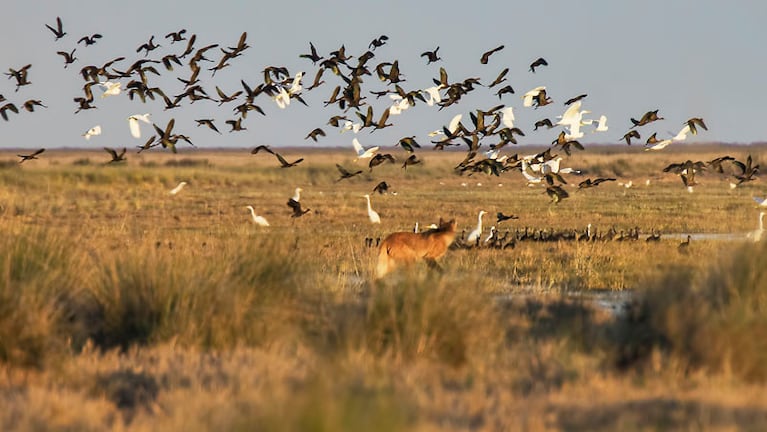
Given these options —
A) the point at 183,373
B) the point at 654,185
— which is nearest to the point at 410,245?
the point at 183,373

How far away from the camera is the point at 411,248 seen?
15844 millimetres

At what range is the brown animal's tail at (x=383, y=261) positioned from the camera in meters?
15.3

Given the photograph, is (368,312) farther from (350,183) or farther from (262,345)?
(350,183)

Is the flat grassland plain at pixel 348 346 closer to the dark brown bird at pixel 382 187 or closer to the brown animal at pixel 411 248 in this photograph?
the brown animal at pixel 411 248

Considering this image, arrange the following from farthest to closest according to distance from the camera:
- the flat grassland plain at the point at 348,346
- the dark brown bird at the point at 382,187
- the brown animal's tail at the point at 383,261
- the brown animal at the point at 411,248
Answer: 1. the dark brown bird at the point at 382,187
2. the brown animal at the point at 411,248
3. the brown animal's tail at the point at 383,261
4. the flat grassland plain at the point at 348,346

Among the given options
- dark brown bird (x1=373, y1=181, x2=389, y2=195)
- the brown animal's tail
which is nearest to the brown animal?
the brown animal's tail

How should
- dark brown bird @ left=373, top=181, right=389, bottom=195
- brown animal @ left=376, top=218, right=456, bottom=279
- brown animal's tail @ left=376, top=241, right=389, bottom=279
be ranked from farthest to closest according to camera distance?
dark brown bird @ left=373, top=181, right=389, bottom=195 → brown animal @ left=376, top=218, right=456, bottom=279 → brown animal's tail @ left=376, top=241, right=389, bottom=279

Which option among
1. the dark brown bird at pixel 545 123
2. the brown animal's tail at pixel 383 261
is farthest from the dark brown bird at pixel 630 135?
the brown animal's tail at pixel 383 261

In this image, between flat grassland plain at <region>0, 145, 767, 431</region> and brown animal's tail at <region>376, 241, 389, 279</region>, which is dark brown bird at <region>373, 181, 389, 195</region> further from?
flat grassland plain at <region>0, 145, 767, 431</region>

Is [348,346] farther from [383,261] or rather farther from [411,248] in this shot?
[411,248]

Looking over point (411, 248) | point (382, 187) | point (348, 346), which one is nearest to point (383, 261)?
point (411, 248)

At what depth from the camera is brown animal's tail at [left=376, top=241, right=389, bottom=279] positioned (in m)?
15.3

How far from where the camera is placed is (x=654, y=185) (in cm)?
5528

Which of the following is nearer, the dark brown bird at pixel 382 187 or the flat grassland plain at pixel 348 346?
the flat grassland plain at pixel 348 346
